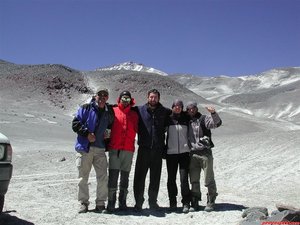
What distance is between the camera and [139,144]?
781 cm

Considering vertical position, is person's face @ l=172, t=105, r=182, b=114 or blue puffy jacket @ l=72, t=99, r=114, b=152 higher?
person's face @ l=172, t=105, r=182, b=114

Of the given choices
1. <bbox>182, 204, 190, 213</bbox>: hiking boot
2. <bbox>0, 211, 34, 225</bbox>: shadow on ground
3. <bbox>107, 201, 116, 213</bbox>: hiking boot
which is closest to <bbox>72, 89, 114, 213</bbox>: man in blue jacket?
<bbox>107, 201, 116, 213</bbox>: hiking boot

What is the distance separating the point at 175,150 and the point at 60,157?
30.6ft

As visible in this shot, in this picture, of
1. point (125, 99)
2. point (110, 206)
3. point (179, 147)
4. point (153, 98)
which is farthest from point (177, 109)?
point (110, 206)

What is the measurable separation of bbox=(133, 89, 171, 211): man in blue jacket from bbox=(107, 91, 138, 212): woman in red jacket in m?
Answer: 0.17

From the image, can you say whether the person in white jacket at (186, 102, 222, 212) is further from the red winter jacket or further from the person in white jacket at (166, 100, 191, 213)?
the red winter jacket

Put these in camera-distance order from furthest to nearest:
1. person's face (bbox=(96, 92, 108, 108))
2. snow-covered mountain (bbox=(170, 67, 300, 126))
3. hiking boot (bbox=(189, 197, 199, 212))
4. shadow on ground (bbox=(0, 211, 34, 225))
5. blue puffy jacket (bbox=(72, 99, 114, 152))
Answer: snow-covered mountain (bbox=(170, 67, 300, 126)), hiking boot (bbox=(189, 197, 199, 212)), person's face (bbox=(96, 92, 108, 108)), blue puffy jacket (bbox=(72, 99, 114, 152)), shadow on ground (bbox=(0, 211, 34, 225))

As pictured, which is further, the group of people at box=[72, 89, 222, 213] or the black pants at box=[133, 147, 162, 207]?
the black pants at box=[133, 147, 162, 207]

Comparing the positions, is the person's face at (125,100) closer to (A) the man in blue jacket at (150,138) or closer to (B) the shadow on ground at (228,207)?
(A) the man in blue jacket at (150,138)

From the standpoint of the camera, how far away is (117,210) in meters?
7.73

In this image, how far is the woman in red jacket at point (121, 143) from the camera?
7535mm

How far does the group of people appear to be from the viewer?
740cm

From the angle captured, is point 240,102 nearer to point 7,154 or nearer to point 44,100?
point 44,100

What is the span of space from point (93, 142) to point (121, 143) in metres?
0.47
